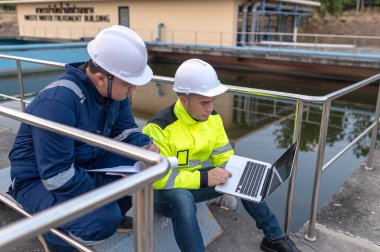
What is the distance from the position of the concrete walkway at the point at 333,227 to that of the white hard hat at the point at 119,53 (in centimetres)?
111

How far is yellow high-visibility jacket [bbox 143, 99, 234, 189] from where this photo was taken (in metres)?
2.01

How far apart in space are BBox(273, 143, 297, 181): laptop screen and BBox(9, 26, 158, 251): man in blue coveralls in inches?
33.8

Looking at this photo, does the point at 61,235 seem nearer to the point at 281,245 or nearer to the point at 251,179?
the point at 251,179

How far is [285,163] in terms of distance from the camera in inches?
82.4

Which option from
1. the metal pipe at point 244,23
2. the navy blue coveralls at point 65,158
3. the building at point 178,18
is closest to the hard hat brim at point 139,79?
the navy blue coveralls at point 65,158

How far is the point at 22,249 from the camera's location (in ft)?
7.11

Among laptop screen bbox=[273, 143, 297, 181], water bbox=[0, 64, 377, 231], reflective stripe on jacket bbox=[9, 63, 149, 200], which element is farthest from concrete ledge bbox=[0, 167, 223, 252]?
water bbox=[0, 64, 377, 231]

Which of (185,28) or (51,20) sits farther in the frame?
(51,20)

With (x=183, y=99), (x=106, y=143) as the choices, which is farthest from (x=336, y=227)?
(x=106, y=143)

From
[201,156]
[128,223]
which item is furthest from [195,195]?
[128,223]

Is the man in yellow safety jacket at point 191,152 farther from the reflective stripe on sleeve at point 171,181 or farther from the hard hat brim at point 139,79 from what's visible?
the hard hat brim at point 139,79

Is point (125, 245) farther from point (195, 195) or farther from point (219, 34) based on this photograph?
point (219, 34)

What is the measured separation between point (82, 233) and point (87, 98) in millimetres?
605

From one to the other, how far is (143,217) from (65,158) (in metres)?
0.66
